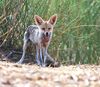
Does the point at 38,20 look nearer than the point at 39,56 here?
Yes

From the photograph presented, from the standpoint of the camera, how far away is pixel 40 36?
413 inches

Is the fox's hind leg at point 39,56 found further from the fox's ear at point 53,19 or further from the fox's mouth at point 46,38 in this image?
the fox's ear at point 53,19

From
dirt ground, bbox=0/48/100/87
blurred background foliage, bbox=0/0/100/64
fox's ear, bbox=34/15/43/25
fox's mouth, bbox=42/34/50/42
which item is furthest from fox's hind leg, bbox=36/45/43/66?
dirt ground, bbox=0/48/100/87

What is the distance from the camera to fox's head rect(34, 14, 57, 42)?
10375 millimetres

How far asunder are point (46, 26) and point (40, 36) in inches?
11.8

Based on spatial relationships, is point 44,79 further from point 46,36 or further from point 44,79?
point 46,36

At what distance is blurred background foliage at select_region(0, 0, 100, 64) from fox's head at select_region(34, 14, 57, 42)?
0.64 m

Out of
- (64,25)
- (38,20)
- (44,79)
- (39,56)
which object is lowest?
(39,56)

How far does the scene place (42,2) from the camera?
11.5 meters

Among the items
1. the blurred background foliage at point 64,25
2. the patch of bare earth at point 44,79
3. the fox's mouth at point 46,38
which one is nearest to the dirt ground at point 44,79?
the patch of bare earth at point 44,79

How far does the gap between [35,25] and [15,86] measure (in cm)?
601

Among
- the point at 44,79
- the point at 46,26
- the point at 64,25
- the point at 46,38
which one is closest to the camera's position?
the point at 44,79

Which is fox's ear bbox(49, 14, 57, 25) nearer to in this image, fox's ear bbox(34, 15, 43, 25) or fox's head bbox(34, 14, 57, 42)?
fox's head bbox(34, 14, 57, 42)

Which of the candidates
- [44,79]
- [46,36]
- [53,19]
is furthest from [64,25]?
[44,79]
